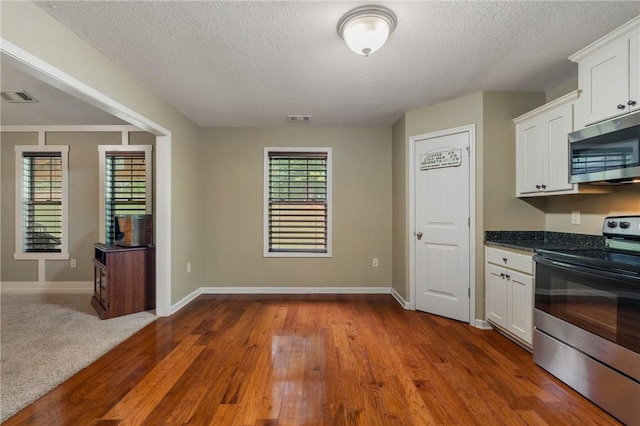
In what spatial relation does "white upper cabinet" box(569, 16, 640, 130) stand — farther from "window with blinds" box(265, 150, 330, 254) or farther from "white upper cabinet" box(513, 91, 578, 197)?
"window with blinds" box(265, 150, 330, 254)

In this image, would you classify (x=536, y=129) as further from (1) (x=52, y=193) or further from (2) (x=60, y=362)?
(1) (x=52, y=193)

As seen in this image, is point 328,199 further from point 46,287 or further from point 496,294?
point 46,287

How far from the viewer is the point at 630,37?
1.88 m

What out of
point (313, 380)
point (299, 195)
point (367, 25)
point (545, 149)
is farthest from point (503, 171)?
point (313, 380)

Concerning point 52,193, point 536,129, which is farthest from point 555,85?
point 52,193

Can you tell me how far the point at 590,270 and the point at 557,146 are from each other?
119 cm

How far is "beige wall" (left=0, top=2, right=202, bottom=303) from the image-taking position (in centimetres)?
171

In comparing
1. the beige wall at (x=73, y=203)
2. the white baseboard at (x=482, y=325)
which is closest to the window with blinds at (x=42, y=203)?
the beige wall at (x=73, y=203)

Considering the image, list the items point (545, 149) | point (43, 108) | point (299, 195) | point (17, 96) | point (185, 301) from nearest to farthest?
point (545, 149), point (17, 96), point (43, 108), point (185, 301), point (299, 195)

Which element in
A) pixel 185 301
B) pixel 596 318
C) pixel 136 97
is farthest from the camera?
pixel 185 301

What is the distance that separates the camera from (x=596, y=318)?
1.81 meters

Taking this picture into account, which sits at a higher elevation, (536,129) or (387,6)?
(387,6)

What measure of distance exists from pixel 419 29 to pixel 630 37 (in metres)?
1.37

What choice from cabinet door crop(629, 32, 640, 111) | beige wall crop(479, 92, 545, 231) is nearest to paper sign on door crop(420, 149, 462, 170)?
beige wall crop(479, 92, 545, 231)
